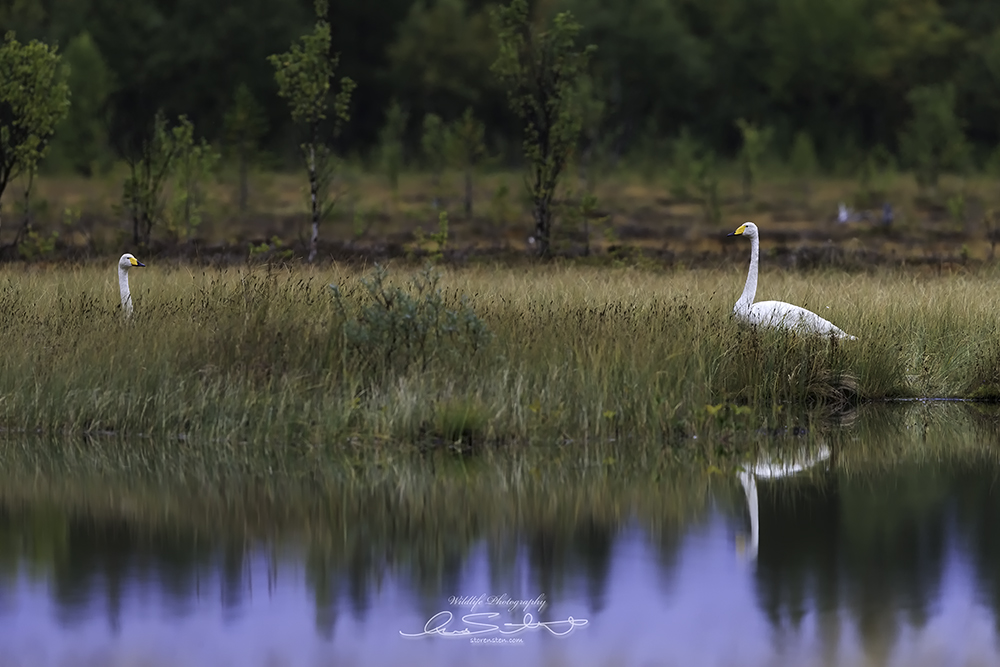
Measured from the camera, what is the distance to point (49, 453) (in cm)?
987

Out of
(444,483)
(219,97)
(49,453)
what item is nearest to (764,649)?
(444,483)

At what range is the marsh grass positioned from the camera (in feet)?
32.7

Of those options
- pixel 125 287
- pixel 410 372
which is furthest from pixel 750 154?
pixel 410 372

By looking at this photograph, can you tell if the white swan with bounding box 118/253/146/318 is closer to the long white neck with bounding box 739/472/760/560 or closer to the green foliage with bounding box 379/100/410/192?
the long white neck with bounding box 739/472/760/560

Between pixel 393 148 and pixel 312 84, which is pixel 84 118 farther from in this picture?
pixel 312 84

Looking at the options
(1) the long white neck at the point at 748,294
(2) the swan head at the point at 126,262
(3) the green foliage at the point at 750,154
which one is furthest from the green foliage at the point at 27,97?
(3) the green foliage at the point at 750,154

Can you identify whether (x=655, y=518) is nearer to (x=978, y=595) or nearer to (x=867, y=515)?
(x=867, y=515)

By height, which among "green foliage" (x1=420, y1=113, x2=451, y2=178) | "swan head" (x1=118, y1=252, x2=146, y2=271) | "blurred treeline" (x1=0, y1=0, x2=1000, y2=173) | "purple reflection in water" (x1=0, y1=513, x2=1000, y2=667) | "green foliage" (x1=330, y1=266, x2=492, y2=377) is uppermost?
"blurred treeline" (x1=0, y1=0, x2=1000, y2=173)

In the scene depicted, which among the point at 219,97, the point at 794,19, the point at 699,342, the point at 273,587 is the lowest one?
the point at 273,587

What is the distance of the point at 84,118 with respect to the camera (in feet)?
155

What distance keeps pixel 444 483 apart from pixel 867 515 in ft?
8.66

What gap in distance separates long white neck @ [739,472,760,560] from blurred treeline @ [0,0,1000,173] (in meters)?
44.9

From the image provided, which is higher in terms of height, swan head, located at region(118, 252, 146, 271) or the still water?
swan head, located at region(118, 252, 146, 271)

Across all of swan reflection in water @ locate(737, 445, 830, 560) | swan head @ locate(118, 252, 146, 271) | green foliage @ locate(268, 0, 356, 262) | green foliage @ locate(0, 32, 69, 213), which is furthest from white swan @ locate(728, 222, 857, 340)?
green foliage @ locate(0, 32, 69, 213)
